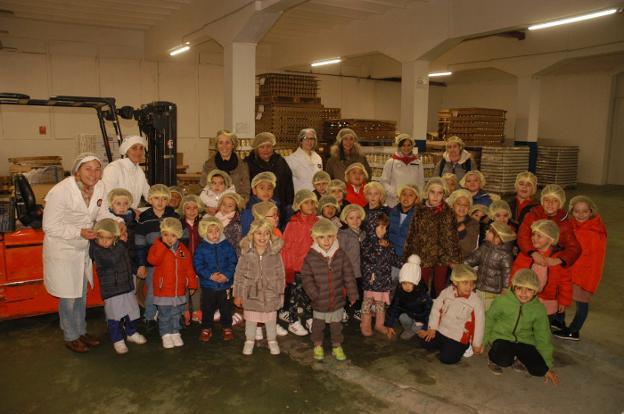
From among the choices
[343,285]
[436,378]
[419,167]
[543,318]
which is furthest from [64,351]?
[419,167]

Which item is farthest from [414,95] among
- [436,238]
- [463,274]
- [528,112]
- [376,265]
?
[463,274]

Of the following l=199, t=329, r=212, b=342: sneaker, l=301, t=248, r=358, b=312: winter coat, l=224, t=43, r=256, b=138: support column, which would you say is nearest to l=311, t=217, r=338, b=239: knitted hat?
l=301, t=248, r=358, b=312: winter coat

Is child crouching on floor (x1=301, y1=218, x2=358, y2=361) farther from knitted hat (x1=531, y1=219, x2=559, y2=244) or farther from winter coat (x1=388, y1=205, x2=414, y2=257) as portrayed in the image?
knitted hat (x1=531, y1=219, x2=559, y2=244)

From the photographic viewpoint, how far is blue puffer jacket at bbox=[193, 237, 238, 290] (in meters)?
4.64

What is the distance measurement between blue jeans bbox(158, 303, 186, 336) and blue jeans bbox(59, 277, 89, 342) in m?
0.72

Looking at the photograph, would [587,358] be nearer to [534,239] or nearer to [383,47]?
[534,239]

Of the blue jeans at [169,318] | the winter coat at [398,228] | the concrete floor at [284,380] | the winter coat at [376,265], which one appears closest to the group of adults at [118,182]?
the concrete floor at [284,380]

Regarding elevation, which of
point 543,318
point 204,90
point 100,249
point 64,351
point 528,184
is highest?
point 204,90

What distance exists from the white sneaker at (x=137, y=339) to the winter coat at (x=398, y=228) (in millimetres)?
2698

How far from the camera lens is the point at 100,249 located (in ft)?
14.4

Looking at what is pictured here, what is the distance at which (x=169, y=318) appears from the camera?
187 inches

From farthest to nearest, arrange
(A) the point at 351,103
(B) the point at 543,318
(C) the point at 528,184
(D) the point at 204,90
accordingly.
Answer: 1. (A) the point at 351,103
2. (D) the point at 204,90
3. (C) the point at 528,184
4. (B) the point at 543,318

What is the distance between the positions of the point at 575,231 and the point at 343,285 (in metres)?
2.42

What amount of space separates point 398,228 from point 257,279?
1.62 m
